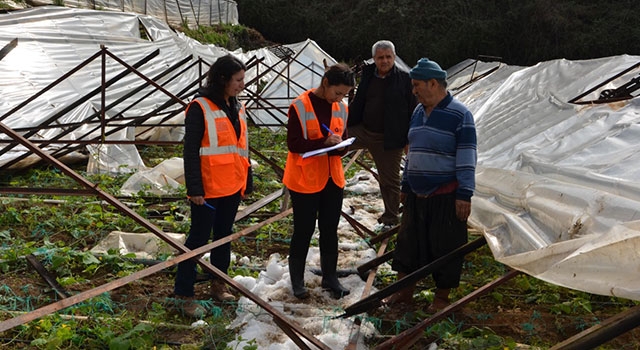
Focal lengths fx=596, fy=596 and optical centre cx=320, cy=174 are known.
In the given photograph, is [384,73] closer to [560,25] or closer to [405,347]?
[405,347]

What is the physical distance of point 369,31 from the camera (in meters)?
28.9

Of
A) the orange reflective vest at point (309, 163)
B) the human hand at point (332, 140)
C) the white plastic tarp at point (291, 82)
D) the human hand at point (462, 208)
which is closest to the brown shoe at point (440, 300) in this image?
the human hand at point (462, 208)

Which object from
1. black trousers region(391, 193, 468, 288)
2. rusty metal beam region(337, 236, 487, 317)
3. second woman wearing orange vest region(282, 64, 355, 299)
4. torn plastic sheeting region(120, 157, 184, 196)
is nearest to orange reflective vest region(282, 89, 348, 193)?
second woman wearing orange vest region(282, 64, 355, 299)

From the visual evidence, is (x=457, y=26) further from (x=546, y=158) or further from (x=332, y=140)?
(x=332, y=140)

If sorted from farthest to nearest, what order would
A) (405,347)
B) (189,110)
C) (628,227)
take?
(189,110), (405,347), (628,227)

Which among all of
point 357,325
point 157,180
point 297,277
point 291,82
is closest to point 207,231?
point 297,277

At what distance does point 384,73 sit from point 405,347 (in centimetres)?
260

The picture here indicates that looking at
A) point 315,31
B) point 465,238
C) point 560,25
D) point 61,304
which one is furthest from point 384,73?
point 315,31

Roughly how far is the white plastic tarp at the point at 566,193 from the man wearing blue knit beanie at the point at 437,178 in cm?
31

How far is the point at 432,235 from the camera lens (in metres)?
3.51

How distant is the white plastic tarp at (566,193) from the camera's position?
2561 millimetres

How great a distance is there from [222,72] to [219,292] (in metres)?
1.41

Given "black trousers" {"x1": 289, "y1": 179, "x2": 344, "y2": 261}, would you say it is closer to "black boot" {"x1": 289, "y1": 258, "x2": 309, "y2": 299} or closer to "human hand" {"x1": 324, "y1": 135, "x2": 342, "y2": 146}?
"black boot" {"x1": 289, "y1": 258, "x2": 309, "y2": 299}

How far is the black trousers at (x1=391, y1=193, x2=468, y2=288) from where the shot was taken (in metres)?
3.46
